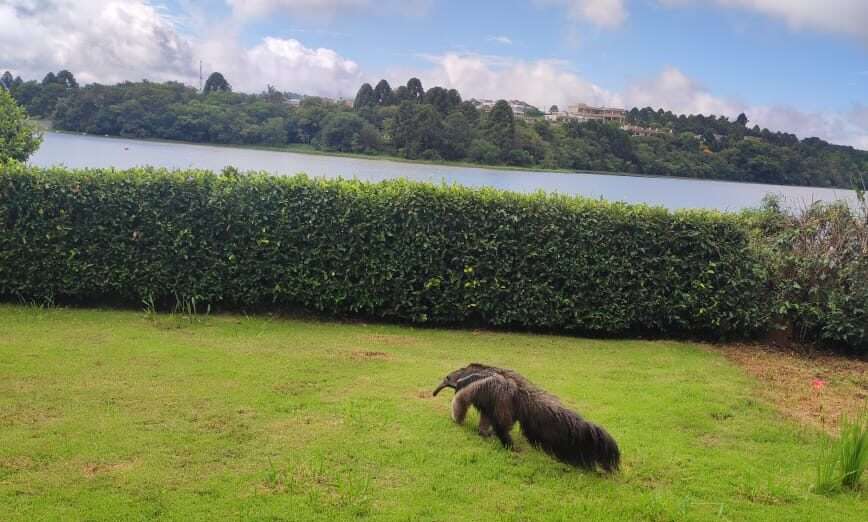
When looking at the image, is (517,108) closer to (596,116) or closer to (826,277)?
(596,116)

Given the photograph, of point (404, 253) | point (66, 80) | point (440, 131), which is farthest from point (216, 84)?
point (404, 253)

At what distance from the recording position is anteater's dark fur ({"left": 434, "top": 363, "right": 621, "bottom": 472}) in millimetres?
4918

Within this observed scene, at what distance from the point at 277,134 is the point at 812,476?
2097cm

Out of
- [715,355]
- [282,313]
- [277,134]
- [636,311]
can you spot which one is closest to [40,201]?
[282,313]

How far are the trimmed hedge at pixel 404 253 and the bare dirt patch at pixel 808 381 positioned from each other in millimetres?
777

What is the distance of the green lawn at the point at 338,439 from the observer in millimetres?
4344

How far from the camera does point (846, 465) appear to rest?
5.01 meters

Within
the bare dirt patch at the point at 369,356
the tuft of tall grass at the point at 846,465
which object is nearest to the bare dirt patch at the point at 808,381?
the tuft of tall grass at the point at 846,465

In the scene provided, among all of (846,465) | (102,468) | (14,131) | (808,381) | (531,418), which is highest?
(14,131)

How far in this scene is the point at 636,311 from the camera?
10.2 meters

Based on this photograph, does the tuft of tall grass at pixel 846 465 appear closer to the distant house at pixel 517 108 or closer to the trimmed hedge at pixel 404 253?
the trimmed hedge at pixel 404 253

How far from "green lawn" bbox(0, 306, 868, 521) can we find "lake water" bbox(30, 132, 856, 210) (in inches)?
159

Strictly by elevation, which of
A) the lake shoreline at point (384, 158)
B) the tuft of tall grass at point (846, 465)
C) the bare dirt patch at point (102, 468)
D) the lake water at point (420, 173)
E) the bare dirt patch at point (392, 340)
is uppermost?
the lake shoreline at point (384, 158)

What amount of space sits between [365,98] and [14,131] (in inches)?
594
